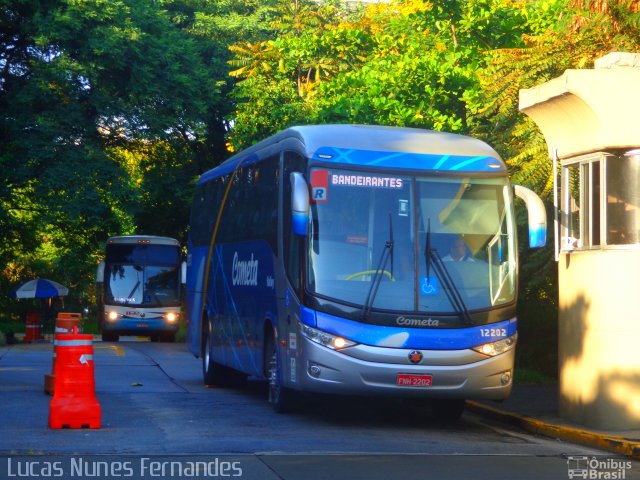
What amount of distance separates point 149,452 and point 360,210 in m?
4.14

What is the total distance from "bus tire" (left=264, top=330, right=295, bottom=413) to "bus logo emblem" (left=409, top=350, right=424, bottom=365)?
2023 mm

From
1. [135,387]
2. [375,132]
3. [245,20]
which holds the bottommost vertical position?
[135,387]

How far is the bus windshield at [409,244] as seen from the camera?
1362cm

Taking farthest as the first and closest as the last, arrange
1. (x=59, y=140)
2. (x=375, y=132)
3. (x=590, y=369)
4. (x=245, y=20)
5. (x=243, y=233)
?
(x=245, y=20) → (x=59, y=140) → (x=243, y=233) → (x=375, y=132) → (x=590, y=369)

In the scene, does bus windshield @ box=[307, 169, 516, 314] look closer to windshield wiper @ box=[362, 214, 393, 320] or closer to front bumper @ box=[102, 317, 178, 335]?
windshield wiper @ box=[362, 214, 393, 320]

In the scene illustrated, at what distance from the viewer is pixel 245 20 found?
153 ft

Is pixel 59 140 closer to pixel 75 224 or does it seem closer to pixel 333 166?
pixel 75 224

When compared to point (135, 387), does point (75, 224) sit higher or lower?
higher

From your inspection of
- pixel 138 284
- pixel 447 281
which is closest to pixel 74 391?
pixel 447 281

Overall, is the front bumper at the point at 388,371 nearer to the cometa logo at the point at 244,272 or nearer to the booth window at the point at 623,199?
the booth window at the point at 623,199

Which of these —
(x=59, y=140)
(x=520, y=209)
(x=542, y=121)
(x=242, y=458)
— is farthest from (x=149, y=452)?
(x=59, y=140)

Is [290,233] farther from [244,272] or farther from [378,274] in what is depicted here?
[244,272]

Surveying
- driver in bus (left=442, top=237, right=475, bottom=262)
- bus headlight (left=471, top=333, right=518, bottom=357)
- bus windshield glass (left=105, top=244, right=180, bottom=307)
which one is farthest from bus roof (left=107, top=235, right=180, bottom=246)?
bus headlight (left=471, top=333, right=518, bottom=357)

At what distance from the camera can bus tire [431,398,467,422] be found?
49.6 ft
